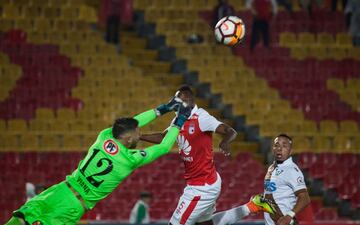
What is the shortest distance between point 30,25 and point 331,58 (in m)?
7.08

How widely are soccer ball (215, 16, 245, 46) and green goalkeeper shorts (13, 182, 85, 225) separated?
4.14 m

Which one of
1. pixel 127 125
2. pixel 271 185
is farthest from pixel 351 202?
pixel 127 125

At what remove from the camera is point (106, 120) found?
2202cm

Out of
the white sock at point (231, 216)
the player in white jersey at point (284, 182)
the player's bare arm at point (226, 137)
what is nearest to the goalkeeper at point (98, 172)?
the player's bare arm at point (226, 137)

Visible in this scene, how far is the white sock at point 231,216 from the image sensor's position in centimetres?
1360

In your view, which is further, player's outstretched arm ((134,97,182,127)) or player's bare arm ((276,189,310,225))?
player's bare arm ((276,189,310,225))

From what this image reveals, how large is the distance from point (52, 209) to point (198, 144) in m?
2.53

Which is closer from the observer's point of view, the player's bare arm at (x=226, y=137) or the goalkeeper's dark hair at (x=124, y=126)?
the goalkeeper's dark hair at (x=124, y=126)

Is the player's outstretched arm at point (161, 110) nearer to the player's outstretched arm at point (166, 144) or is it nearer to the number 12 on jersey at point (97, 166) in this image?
the player's outstretched arm at point (166, 144)

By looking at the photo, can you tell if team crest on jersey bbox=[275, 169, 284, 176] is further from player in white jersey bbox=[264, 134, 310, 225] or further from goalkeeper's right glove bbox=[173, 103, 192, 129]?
goalkeeper's right glove bbox=[173, 103, 192, 129]

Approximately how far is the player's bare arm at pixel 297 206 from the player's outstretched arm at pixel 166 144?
2015mm

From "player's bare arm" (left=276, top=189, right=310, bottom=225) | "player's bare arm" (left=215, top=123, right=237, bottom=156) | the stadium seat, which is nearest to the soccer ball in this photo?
"player's bare arm" (left=215, top=123, right=237, bottom=156)

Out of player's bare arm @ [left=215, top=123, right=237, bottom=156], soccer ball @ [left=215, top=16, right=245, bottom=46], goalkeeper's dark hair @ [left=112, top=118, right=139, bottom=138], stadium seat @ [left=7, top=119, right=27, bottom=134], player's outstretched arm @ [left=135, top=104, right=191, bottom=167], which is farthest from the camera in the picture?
stadium seat @ [left=7, top=119, right=27, bottom=134]

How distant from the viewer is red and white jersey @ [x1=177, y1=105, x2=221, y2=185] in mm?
13258
